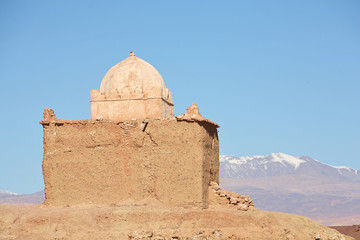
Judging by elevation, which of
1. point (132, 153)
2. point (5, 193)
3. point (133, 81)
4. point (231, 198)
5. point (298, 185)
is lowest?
Result: point (5, 193)

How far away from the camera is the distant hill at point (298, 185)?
110062mm

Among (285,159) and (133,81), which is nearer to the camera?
(133,81)

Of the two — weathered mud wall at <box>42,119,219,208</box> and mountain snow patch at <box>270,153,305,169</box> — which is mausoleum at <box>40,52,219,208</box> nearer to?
weathered mud wall at <box>42,119,219,208</box>

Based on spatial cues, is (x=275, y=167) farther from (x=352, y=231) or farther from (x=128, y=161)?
(x=128, y=161)

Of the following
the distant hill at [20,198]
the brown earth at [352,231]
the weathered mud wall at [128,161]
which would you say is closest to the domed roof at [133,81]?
the weathered mud wall at [128,161]

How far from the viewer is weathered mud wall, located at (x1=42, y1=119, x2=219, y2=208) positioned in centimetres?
2361

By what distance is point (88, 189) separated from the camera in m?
24.6

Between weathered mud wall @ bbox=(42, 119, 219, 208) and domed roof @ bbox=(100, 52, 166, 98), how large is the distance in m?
2.05

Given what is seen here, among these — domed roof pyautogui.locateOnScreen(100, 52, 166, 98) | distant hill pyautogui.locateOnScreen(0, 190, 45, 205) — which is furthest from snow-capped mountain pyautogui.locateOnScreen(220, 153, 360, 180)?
domed roof pyautogui.locateOnScreen(100, 52, 166, 98)

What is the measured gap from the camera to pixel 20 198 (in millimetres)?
115438

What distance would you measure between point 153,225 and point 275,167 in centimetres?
13995

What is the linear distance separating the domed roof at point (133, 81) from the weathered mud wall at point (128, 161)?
2.05 metres

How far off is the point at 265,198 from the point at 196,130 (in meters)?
99.5

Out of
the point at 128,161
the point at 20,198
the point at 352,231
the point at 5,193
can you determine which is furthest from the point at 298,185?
the point at 128,161
